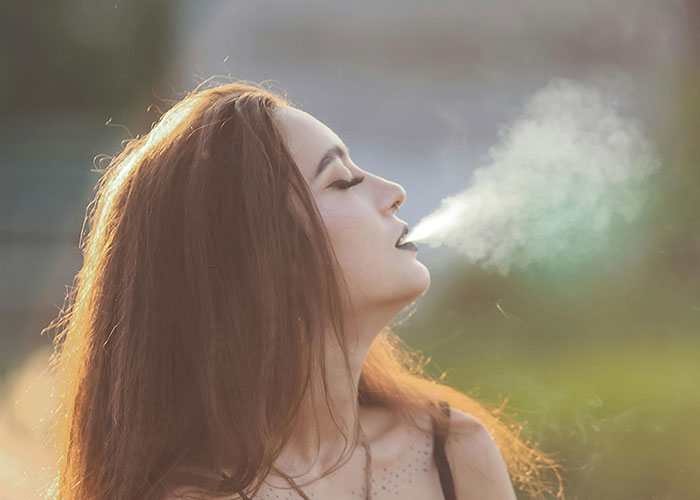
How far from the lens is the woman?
0.93 m

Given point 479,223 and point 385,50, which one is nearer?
point 479,223

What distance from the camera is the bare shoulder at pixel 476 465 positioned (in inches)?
42.8

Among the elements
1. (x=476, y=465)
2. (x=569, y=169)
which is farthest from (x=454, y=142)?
(x=476, y=465)

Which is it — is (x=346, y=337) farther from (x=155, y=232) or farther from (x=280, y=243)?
(x=155, y=232)

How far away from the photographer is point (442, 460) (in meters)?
1.09

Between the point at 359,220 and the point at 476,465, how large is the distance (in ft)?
1.49

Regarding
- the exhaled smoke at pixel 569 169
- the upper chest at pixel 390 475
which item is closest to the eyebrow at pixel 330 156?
the upper chest at pixel 390 475

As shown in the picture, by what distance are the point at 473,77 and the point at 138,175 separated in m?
1.13

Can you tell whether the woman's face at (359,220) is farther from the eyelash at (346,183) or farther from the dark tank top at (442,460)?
the dark tank top at (442,460)

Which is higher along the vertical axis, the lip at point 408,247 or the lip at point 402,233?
the lip at point 402,233

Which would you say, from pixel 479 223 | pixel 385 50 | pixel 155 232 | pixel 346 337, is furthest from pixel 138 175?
pixel 385 50

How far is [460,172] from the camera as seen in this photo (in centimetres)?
171

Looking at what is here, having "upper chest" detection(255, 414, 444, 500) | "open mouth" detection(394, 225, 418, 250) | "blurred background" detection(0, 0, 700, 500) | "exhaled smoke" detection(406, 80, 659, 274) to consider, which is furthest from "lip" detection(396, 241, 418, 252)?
"exhaled smoke" detection(406, 80, 659, 274)

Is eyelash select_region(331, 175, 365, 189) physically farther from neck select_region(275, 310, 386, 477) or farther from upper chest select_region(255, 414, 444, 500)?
upper chest select_region(255, 414, 444, 500)
